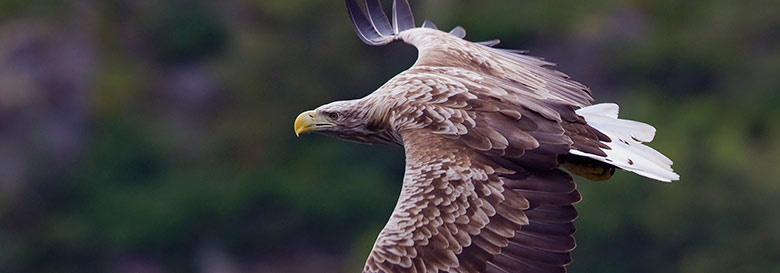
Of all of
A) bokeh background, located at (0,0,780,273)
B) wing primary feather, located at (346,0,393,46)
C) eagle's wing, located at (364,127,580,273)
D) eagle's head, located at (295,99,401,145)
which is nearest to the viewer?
eagle's wing, located at (364,127,580,273)

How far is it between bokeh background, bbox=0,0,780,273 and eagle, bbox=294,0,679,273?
61.7ft

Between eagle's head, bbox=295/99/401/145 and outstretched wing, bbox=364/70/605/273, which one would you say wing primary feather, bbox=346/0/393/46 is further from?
outstretched wing, bbox=364/70/605/273

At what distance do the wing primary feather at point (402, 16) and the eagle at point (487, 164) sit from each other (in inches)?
71.4

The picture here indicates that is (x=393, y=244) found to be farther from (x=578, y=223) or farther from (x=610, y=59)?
(x=610, y=59)

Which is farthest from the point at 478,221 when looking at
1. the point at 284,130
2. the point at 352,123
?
the point at 284,130

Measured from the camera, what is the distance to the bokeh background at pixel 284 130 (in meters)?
29.3

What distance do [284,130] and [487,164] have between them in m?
24.6

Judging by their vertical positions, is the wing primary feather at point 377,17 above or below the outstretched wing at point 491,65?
below

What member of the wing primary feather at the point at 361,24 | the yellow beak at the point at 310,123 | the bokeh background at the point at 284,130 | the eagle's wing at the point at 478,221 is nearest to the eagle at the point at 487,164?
the eagle's wing at the point at 478,221

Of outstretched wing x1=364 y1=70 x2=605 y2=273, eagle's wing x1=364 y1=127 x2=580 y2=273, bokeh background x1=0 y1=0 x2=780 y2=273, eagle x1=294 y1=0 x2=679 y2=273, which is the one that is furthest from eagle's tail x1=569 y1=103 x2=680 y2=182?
bokeh background x1=0 y1=0 x2=780 y2=273

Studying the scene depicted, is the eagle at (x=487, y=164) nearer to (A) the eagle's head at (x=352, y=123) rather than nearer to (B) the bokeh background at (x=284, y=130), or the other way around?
(A) the eagle's head at (x=352, y=123)

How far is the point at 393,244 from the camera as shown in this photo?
27.8ft

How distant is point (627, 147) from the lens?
9195mm

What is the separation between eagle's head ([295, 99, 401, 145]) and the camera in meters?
9.72
